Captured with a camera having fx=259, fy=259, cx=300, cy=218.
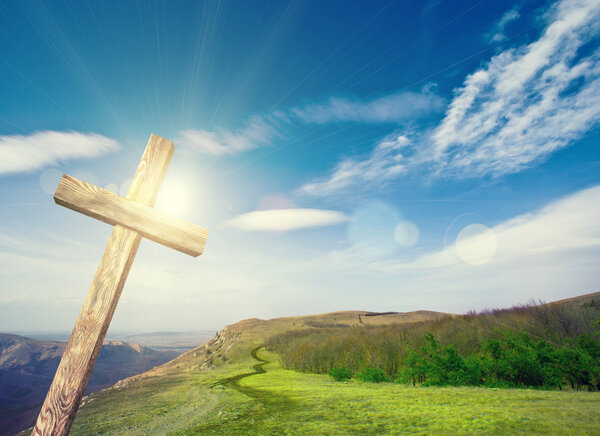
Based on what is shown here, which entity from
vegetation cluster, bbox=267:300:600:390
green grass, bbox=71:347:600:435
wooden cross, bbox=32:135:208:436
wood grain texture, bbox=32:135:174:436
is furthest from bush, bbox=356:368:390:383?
→ wood grain texture, bbox=32:135:174:436

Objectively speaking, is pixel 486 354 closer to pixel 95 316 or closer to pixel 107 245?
pixel 95 316

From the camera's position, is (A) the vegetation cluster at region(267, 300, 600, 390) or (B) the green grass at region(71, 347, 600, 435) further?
(A) the vegetation cluster at region(267, 300, 600, 390)

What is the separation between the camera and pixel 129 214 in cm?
249

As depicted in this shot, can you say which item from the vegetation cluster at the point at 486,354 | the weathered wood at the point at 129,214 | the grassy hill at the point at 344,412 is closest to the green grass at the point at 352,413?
the grassy hill at the point at 344,412

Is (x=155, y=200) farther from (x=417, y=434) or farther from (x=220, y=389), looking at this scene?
(x=220, y=389)

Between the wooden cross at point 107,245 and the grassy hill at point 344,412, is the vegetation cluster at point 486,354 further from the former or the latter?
the wooden cross at point 107,245

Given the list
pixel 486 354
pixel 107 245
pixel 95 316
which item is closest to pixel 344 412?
pixel 95 316

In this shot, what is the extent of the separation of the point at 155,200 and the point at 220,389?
700cm

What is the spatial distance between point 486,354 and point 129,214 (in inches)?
370

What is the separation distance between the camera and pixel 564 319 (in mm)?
9727

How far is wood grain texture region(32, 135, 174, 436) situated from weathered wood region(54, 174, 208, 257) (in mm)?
107

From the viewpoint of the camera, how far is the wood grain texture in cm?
197

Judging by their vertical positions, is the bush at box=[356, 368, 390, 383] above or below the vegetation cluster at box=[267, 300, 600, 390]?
below

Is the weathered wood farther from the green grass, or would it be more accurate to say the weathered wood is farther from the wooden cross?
the green grass
